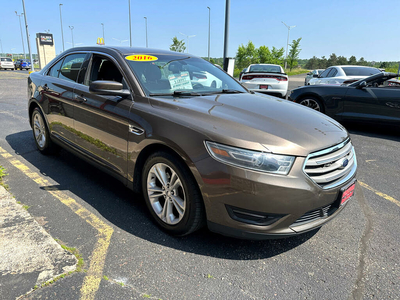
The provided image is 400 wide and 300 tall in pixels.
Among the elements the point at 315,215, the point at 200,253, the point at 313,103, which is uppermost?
the point at 313,103

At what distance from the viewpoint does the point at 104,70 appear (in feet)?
11.6

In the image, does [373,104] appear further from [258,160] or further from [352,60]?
[352,60]

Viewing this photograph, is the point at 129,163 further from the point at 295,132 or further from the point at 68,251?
the point at 295,132

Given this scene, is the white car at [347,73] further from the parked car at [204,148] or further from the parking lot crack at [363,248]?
the parked car at [204,148]

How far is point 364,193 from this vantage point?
12.1 feet

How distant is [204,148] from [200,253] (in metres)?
0.88

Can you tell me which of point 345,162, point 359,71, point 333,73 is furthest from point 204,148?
Result: point 333,73

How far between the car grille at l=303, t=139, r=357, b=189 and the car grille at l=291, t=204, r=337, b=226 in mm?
190

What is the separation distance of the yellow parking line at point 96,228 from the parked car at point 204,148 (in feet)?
1.52

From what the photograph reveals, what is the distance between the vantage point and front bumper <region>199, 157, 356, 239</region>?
84.4 inches

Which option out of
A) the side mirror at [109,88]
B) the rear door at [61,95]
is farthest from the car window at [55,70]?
the side mirror at [109,88]

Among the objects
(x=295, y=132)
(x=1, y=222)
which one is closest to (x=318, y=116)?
(x=295, y=132)

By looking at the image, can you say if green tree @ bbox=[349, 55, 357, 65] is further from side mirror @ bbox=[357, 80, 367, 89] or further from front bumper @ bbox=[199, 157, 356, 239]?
front bumper @ bbox=[199, 157, 356, 239]

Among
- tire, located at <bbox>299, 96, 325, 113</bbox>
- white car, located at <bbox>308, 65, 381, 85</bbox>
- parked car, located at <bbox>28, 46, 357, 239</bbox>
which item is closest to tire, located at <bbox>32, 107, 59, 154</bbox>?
parked car, located at <bbox>28, 46, 357, 239</bbox>
